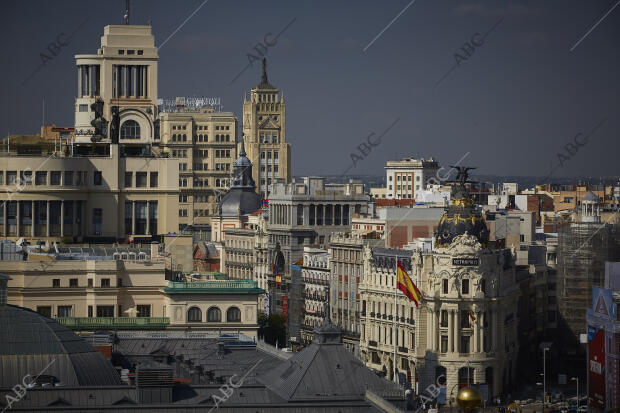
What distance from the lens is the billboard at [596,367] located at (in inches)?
6624

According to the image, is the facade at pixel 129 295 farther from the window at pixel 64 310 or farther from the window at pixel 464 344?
the window at pixel 464 344

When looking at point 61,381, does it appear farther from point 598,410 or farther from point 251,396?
point 598,410

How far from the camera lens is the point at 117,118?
176375 millimetres

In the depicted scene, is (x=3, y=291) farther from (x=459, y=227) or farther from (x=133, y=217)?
(x=459, y=227)

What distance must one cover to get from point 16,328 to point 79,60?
6962 cm

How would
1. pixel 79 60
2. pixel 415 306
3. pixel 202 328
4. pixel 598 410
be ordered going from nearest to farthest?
pixel 202 328 < pixel 598 410 < pixel 79 60 < pixel 415 306

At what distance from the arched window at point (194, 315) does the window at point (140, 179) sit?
20027 mm

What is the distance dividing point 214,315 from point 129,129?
3153cm

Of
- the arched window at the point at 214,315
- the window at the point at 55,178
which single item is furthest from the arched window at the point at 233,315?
the window at the point at 55,178

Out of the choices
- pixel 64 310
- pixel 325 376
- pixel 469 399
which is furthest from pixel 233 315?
pixel 469 399

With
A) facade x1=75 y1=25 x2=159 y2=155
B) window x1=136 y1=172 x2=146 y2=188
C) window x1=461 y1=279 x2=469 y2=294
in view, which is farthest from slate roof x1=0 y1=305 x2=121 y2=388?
window x1=461 y1=279 x2=469 y2=294

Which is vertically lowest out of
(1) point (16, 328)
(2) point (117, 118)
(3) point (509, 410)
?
(3) point (509, 410)

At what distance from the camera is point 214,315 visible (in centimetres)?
15525

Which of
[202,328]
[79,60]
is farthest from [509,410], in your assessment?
[79,60]
